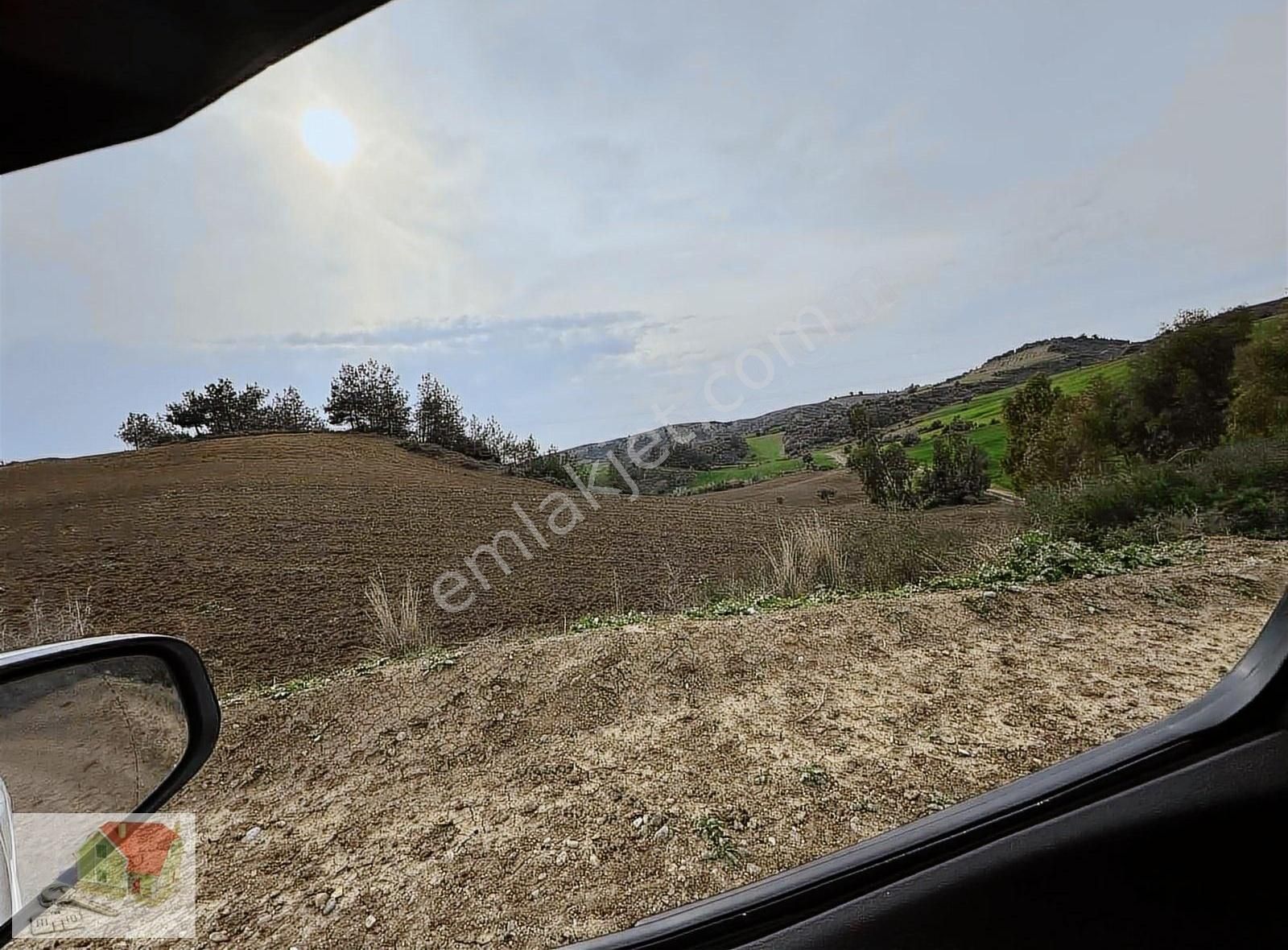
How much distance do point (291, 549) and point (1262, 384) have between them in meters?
5.20

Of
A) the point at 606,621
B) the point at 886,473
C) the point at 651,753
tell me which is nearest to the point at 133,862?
the point at 651,753

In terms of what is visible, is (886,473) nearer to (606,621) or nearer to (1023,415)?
(1023,415)

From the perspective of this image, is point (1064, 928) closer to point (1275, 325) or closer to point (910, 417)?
point (1275, 325)

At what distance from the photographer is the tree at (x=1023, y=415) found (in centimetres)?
286

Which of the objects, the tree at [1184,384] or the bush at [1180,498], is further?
the tree at [1184,384]

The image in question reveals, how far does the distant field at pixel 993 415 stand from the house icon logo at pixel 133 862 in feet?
9.74

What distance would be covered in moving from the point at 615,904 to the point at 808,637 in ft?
4.49

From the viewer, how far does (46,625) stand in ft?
10.2

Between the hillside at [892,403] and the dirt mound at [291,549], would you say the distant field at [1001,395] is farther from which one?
the dirt mound at [291,549]

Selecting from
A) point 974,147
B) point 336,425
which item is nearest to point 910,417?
point 974,147

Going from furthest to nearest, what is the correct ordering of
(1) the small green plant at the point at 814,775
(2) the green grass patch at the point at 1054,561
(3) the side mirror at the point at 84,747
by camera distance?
(2) the green grass patch at the point at 1054,561
(1) the small green plant at the point at 814,775
(3) the side mirror at the point at 84,747

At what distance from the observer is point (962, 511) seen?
3885 millimetres

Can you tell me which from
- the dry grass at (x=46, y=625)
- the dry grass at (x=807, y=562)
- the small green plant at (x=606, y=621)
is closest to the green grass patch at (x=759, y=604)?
the dry grass at (x=807, y=562)

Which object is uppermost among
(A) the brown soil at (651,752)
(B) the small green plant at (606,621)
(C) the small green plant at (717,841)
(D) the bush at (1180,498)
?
(D) the bush at (1180,498)
